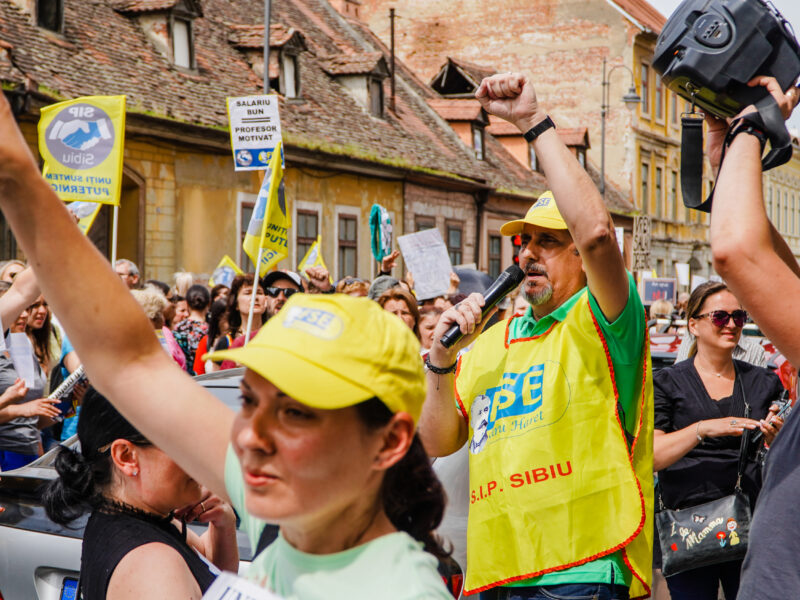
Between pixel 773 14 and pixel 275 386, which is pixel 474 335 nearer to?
pixel 773 14

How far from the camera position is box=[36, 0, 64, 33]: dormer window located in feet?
56.1

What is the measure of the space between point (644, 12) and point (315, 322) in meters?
45.4

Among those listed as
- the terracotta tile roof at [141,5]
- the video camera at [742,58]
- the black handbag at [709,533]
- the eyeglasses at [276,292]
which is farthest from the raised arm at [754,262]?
the terracotta tile roof at [141,5]

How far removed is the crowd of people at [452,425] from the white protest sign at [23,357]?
1.96ft

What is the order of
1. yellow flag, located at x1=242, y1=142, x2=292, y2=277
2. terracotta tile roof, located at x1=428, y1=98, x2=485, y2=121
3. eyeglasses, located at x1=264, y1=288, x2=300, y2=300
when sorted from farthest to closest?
terracotta tile roof, located at x1=428, y1=98, x2=485, y2=121 → yellow flag, located at x1=242, y1=142, x2=292, y2=277 → eyeglasses, located at x1=264, y1=288, x2=300, y2=300

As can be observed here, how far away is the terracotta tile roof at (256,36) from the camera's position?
21719 millimetres

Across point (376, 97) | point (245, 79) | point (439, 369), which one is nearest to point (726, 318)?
point (439, 369)

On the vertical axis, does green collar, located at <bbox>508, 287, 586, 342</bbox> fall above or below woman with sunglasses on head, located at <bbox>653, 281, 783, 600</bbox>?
above

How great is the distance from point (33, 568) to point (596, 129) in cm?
3804

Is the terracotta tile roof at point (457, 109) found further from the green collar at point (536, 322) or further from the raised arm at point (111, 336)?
the raised arm at point (111, 336)

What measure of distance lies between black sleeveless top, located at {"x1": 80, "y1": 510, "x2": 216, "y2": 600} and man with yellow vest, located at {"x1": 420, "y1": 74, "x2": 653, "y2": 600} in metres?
1.01

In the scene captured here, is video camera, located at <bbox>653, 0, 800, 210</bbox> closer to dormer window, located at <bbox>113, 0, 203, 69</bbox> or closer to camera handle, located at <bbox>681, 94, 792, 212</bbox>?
camera handle, located at <bbox>681, 94, 792, 212</bbox>

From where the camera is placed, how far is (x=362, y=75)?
25391 millimetres

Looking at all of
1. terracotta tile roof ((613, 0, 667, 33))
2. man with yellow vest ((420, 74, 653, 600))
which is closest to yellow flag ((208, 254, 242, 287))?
man with yellow vest ((420, 74, 653, 600))
